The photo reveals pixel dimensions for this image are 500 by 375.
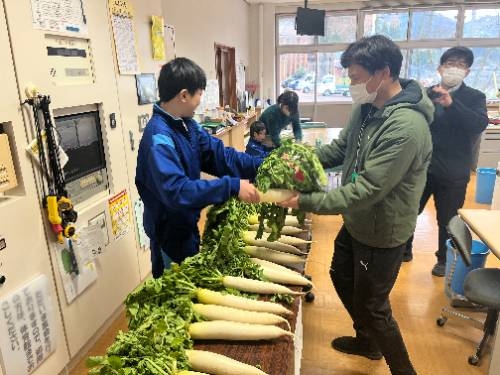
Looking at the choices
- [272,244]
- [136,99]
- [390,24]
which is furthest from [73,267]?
[390,24]

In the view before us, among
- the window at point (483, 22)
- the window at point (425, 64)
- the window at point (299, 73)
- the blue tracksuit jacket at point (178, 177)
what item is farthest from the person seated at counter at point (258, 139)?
the window at point (483, 22)

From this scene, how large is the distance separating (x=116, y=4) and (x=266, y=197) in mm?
1809

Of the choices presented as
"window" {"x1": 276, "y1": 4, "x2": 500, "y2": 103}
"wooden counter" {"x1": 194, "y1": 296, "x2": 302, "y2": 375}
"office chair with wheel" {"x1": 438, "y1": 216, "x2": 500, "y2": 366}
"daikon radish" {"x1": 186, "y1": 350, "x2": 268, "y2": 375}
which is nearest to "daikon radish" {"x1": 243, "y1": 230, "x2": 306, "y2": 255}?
"wooden counter" {"x1": 194, "y1": 296, "x2": 302, "y2": 375}

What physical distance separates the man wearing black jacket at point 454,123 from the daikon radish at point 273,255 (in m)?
1.85

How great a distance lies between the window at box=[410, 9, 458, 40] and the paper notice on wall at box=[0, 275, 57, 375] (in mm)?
8762

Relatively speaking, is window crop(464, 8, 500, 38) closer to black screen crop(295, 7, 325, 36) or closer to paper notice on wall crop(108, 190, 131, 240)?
black screen crop(295, 7, 325, 36)

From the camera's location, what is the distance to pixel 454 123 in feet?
10.0

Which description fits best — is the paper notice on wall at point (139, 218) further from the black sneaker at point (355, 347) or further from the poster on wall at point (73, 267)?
the black sneaker at point (355, 347)

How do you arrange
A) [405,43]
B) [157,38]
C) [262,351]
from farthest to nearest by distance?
[405,43], [157,38], [262,351]

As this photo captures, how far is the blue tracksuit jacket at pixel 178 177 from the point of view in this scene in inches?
64.7

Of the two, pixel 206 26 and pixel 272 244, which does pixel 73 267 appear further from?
pixel 206 26

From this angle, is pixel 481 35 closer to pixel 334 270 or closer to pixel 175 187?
pixel 334 270

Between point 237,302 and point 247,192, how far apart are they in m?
0.50

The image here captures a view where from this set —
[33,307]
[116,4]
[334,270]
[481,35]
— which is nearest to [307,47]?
[481,35]
